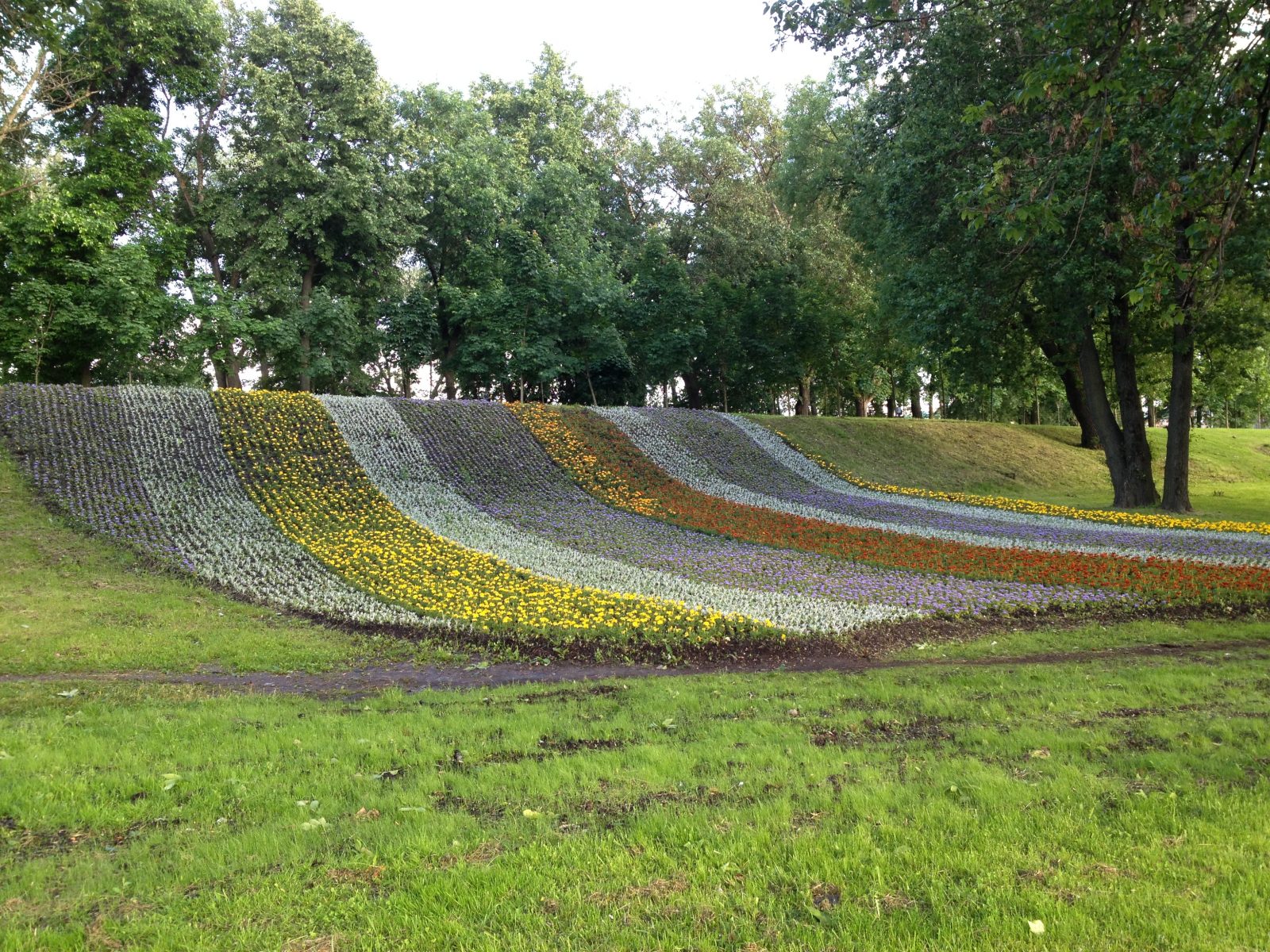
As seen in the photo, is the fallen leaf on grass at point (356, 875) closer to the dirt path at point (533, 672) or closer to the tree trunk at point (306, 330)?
the dirt path at point (533, 672)

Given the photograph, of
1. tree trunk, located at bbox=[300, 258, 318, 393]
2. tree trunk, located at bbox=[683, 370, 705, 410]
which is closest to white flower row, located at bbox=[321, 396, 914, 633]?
tree trunk, located at bbox=[300, 258, 318, 393]

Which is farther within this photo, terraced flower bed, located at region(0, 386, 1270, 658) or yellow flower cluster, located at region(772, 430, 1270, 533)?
yellow flower cluster, located at region(772, 430, 1270, 533)

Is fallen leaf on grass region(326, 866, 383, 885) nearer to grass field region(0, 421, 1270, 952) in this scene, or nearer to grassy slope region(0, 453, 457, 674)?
grass field region(0, 421, 1270, 952)

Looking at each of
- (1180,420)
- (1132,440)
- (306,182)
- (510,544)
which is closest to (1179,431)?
(1180,420)

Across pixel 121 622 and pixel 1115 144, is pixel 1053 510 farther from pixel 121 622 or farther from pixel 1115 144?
pixel 121 622

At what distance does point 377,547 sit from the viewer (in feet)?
47.2

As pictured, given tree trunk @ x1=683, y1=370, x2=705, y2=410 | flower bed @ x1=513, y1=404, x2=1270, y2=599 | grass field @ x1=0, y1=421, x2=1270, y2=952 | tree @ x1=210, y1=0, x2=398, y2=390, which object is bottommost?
→ grass field @ x1=0, y1=421, x2=1270, y2=952

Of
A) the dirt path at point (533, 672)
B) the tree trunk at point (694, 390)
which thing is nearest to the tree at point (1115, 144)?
the dirt path at point (533, 672)

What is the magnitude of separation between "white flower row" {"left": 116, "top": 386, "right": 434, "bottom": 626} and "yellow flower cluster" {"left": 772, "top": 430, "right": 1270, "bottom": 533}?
17.1m

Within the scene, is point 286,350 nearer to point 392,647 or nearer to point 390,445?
point 390,445

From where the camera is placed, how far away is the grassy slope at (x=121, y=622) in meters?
8.54

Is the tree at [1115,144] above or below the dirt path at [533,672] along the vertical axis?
above

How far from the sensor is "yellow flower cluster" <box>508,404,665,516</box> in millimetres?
20047

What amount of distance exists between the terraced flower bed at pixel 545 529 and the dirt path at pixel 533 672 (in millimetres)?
655
